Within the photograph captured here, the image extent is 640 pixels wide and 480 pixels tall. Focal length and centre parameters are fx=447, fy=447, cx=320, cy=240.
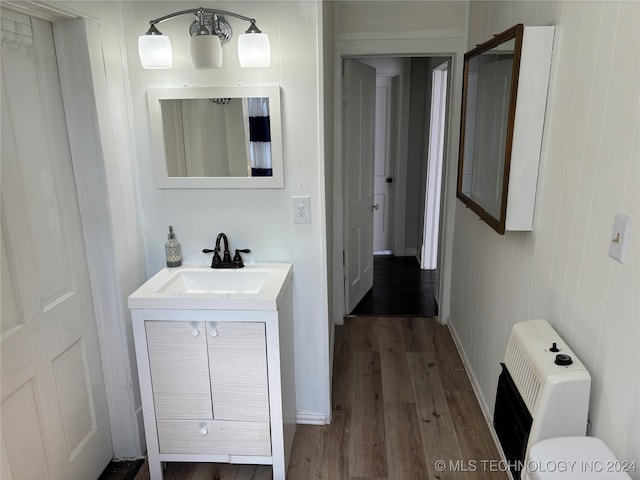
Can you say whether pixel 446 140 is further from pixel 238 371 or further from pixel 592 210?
pixel 238 371

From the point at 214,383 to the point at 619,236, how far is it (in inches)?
61.1

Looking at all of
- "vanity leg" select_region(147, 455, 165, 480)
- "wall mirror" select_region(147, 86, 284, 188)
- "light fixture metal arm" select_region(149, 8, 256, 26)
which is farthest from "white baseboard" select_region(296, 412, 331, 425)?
"light fixture metal arm" select_region(149, 8, 256, 26)

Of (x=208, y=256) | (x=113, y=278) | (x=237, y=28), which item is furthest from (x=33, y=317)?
(x=237, y=28)

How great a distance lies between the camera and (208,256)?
221 centimetres

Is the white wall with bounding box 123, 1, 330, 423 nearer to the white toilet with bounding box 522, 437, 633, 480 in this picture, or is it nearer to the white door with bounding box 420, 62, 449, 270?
the white toilet with bounding box 522, 437, 633, 480

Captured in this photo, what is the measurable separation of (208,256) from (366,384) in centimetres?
130

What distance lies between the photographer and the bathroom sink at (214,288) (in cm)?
178

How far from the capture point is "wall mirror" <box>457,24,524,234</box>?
1792mm

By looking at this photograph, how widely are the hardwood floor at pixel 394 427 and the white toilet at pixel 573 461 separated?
0.95m

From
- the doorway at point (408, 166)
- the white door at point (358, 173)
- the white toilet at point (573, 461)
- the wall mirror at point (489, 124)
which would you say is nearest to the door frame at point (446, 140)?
the white door at point (358, 173)

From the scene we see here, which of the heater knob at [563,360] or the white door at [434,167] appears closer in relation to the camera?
the heater knob at [563,360]

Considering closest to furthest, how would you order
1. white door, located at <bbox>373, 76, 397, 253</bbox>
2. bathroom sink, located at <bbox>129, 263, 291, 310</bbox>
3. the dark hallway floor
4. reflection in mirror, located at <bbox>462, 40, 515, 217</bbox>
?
1. bathroom sink, located at <bbox>129, 263, 291, 310</bbox>
2. reflection in mirror, located at <bbox>462, 40, 515, 217</bbox>
3. the dark hallway floor
4. white door, located at <bbox>373, 76, 397, 253</bbox>

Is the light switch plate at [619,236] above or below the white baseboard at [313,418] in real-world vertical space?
above

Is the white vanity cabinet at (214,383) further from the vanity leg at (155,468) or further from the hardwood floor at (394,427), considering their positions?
the hardwood floor at (394,427)
